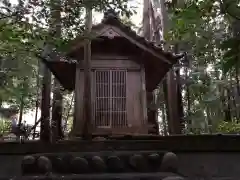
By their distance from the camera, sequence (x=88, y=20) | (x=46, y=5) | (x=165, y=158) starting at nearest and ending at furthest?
(x=165, y=158) → (x=46, y=5) → (x=88, y=20)

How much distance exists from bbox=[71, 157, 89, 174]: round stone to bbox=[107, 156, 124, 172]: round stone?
0.31 m

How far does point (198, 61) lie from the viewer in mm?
13219

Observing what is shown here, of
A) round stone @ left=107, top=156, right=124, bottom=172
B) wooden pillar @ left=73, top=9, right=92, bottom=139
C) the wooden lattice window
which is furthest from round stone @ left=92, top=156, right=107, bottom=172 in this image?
the wooden lattice window

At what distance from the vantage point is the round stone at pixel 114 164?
3.95m

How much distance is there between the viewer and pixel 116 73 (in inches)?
307

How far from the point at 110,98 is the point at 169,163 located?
12.1ft

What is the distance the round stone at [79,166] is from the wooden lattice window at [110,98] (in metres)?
3.34

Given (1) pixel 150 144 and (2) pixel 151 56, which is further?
(2) pixel 151 56

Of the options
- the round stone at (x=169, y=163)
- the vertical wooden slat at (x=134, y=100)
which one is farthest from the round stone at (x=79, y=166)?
the vertical wooden slat at (x=134, y=100)

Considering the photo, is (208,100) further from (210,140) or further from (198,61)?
(210,140)

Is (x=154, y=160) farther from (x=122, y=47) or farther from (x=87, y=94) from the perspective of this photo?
(x=122, y=47)

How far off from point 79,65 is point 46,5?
3.47 meters

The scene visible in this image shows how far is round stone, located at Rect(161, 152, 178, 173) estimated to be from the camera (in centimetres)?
396

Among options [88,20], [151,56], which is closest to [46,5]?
[88,20]
